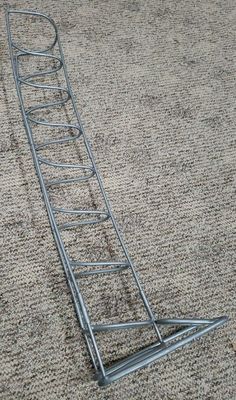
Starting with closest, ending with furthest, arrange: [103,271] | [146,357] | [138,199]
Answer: [146,357], [103,271], [138,199]

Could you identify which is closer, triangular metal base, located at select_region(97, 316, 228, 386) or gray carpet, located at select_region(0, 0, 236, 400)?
triangular metal base, located at select_region(97, 316, 228, 386)

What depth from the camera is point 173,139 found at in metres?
1.11

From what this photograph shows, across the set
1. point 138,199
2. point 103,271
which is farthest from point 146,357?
point 138,199

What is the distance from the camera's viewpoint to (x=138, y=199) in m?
1.00

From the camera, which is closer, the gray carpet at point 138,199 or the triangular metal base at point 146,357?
the triangular metal base at point 146,357

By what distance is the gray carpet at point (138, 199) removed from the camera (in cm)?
81

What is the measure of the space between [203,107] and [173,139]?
0.51 ft

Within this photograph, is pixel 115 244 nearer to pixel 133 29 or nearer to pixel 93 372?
pixel 93 372

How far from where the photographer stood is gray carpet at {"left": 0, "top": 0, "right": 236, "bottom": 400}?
0.81 meters

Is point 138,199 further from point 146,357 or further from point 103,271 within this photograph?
point 146,357

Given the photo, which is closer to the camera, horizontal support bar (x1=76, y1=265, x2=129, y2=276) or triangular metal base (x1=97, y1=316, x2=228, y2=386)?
triangular metal base (x1=97, y1=316, x2=228, y2=386)

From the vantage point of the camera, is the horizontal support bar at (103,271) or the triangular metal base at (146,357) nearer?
the triangular metal base at (146,357)

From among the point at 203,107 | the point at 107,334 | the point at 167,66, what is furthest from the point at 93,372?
the point at 167,66

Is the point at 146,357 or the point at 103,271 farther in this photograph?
the point at 103,271
